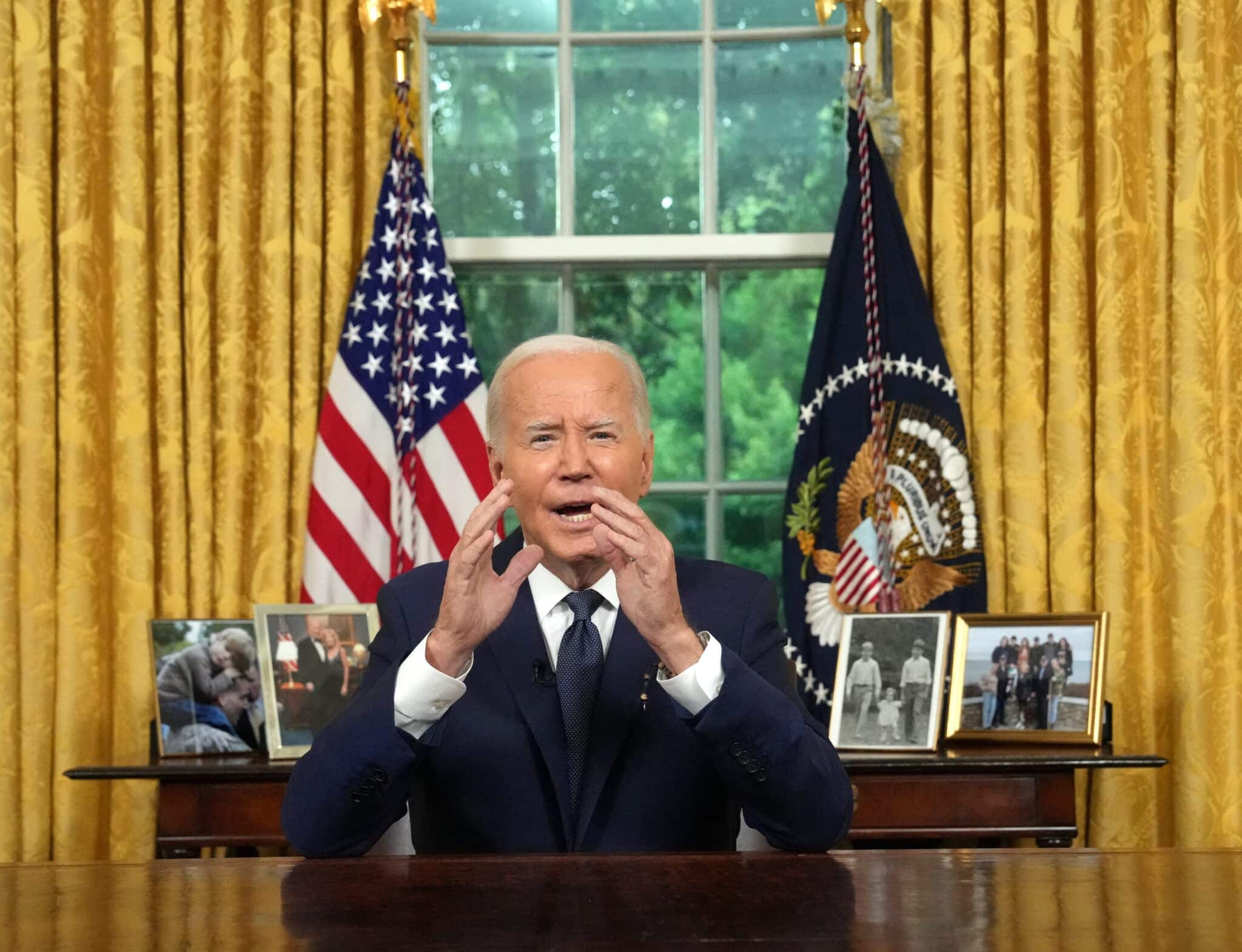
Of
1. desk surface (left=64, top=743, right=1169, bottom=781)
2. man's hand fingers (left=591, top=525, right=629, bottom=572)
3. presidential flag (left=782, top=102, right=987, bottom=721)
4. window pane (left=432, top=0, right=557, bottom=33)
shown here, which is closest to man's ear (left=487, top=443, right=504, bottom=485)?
man's hand fingers (left=591, top=525, right=629, bottom=572)

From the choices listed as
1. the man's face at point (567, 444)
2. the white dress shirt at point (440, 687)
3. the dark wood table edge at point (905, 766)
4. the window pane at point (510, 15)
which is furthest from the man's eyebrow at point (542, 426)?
the window pane at point (510, 15)

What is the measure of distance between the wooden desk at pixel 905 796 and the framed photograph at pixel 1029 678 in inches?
4.7

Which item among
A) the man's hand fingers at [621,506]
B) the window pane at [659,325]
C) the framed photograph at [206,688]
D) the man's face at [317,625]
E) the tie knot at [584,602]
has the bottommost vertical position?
the framed photograph at [206,688]

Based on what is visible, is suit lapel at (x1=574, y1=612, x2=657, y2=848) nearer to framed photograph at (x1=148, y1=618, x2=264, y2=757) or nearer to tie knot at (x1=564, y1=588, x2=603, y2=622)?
tie knot at (x1=564, y1=588, x2=603, y2=622)

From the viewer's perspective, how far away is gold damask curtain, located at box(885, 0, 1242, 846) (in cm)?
336

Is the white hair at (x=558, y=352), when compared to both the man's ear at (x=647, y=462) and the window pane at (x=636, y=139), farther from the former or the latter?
the window pane at (x=636, y=139)

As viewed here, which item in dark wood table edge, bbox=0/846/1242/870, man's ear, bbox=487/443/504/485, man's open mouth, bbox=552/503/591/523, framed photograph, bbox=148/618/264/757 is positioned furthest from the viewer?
framed photograph, bbox=148/618/264/757

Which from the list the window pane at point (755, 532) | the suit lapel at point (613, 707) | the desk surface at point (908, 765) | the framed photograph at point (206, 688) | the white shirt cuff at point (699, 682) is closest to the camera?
the white shirt cuff at point (699, 682)

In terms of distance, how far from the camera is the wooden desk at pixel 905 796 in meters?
2.86

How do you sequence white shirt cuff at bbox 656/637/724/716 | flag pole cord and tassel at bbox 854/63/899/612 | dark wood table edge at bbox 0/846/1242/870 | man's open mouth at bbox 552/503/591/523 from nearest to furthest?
dark wood table edge at bbox 0/846/1242/870, white shirt cuff at bbox 656/637/724/716, man's open mouth at bbox 552/503/591/523, flag pole cord and tassel at bbox 854/63/899/612

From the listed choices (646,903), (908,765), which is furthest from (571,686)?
(908,765)

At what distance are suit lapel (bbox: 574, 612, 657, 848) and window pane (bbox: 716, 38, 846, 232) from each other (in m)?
2.11

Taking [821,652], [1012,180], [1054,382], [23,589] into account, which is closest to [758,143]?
[1012,180]

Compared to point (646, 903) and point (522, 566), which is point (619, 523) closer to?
point (522, 566)
